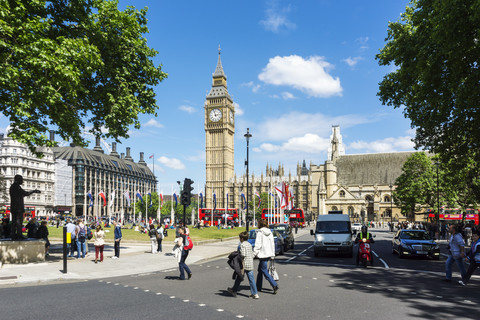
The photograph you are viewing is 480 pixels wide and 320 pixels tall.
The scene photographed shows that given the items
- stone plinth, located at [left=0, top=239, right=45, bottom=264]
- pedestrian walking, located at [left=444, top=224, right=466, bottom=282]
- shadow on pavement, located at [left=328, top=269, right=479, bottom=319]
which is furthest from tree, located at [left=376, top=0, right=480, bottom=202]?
stone plinth, located at [left=0, top=239, right=45, bottom=264]

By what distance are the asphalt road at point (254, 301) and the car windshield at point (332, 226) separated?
7.10 metres

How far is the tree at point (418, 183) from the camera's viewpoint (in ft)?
193

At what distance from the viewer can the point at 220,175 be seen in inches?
5261

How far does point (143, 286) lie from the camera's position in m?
11.7

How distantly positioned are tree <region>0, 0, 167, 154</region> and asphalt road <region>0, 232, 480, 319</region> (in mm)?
6604

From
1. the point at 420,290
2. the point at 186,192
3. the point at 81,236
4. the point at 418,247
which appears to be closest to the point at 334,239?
the point at 418,247

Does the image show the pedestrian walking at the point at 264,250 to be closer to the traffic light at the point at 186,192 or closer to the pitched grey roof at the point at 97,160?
the traffic light at the point at 186,192

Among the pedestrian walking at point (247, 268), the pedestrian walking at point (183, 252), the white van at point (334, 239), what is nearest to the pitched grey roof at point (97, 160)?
the white van at point (334, 239)

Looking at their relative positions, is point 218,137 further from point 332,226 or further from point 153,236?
point 332,226

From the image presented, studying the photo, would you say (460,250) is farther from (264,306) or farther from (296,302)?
(264,306)

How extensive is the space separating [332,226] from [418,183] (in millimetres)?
43215

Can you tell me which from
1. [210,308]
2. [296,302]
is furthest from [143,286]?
[296,302]

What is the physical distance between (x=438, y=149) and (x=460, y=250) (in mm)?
11904

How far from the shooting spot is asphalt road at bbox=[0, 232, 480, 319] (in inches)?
324
